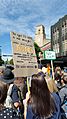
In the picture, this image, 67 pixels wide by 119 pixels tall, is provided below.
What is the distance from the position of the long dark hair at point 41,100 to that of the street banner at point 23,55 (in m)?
1.58

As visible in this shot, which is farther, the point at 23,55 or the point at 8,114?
the point at 23,55

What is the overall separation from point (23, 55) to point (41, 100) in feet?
7.04

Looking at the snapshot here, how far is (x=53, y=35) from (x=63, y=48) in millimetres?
8945

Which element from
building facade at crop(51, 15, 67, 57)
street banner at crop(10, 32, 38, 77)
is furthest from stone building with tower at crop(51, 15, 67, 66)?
street banner at crop(10, 32, 38, 77)

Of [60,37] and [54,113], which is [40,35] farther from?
[54,113]

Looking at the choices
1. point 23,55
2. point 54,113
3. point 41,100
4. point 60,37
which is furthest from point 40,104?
point 60,37

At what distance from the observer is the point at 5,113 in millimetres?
3758

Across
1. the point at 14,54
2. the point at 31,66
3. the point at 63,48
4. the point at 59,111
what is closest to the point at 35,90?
the point at 59,111

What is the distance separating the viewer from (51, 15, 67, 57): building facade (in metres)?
61.5

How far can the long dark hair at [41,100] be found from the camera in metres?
3.83

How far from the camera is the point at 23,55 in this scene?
19.3 ft

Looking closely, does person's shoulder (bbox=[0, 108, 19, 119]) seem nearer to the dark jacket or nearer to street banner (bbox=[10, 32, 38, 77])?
the dark jacket

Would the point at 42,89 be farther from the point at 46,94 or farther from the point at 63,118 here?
the point at 63,118

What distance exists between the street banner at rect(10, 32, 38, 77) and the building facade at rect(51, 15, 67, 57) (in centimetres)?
5383
